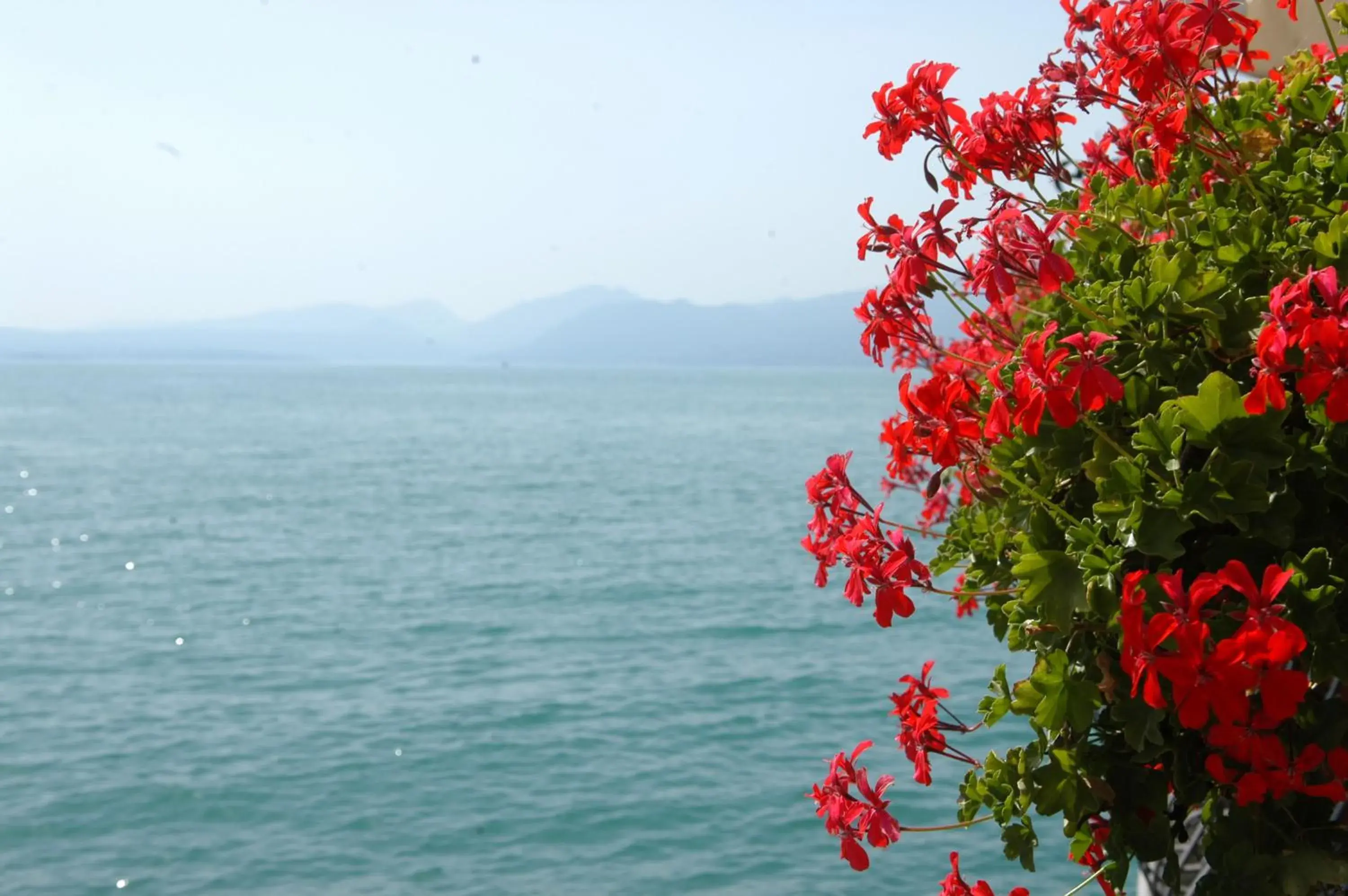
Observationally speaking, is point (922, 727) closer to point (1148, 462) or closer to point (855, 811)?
point (855, 811)

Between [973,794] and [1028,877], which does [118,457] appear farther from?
[973,794]

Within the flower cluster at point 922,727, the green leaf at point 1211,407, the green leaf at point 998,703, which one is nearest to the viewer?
the green leaf at point 1211,407

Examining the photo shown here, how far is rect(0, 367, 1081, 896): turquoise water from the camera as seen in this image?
27.8ft

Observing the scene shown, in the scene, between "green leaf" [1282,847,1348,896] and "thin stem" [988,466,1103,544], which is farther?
"thin stem" [988,466,1103,544]

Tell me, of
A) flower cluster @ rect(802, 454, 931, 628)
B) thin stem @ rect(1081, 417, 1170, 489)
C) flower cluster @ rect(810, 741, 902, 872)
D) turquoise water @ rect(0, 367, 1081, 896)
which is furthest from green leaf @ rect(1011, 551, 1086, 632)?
turquoise water @ rect(0, 367, 1081, 896)

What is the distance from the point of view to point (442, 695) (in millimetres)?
12969

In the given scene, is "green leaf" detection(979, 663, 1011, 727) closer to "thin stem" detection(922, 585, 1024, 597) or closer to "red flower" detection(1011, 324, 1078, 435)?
"thin stem" detection(922, 585, 1024, 597)

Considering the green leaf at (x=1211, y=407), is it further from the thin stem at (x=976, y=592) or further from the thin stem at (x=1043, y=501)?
the thin stem at (x=976, y=592)

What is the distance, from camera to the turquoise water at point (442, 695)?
8.48 m

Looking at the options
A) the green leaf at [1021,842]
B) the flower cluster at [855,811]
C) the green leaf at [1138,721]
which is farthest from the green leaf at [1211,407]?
the flower cluster at [855,811]

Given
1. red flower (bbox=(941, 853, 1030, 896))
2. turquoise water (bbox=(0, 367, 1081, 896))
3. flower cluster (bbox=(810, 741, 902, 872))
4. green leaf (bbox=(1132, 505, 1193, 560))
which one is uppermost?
green leaf (bbox=(1132, 505, 1193, 560))

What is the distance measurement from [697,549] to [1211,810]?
74.4 feet

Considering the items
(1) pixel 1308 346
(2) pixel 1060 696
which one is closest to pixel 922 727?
(2) pixel 1060 696

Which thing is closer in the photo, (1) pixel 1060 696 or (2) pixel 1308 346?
(2) pixel 1308 346
